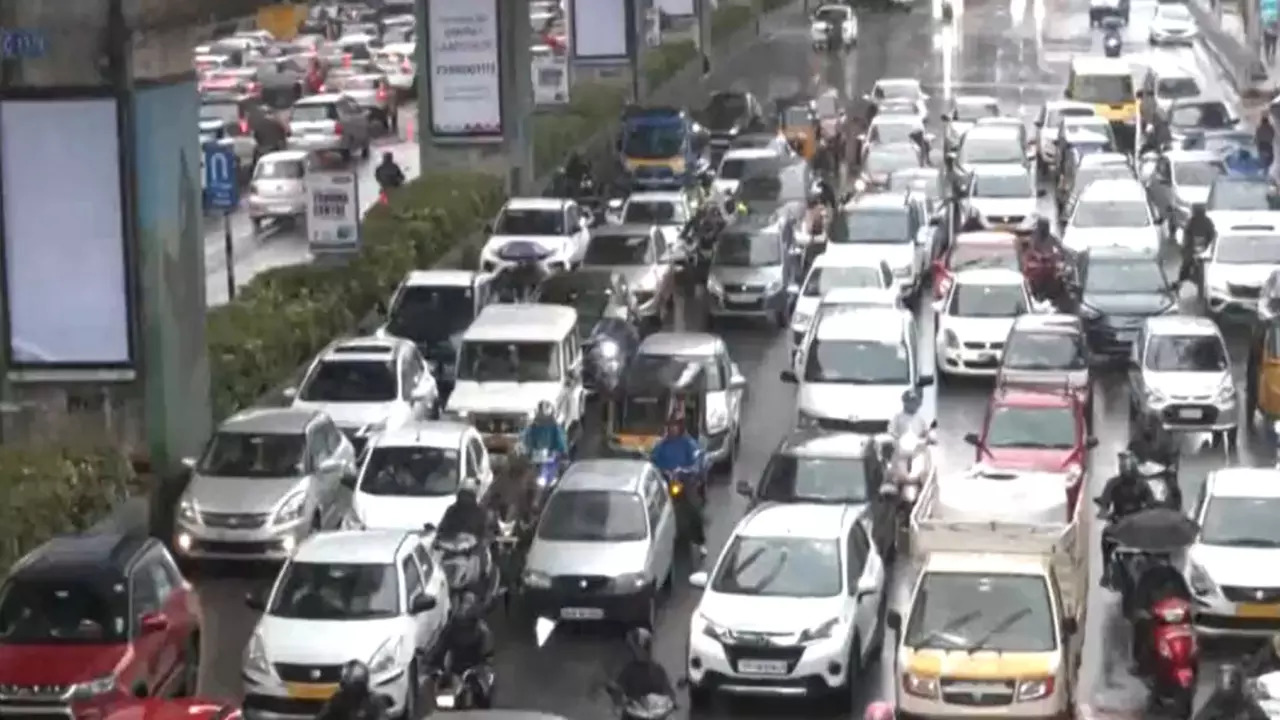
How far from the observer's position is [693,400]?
2817 centimetres

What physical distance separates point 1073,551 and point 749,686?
10.4 ft

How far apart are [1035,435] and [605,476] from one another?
16.6 feet

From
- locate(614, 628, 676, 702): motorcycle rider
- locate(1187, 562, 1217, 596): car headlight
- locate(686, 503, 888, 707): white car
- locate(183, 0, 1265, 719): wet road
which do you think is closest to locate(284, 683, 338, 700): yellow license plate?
locate(183, 0, 1265, 719): wet road

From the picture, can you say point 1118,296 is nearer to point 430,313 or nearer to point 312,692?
point 430,313

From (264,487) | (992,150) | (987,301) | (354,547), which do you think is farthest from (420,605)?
(992,150)

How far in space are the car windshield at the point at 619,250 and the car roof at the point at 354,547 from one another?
1658cm

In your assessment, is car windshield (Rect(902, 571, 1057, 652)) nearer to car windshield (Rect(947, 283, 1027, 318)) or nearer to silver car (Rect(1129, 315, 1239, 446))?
silver car (Rect(1129, 315, 1239, 446))

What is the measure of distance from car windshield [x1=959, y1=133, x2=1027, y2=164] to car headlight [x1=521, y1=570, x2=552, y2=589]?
83.5ft

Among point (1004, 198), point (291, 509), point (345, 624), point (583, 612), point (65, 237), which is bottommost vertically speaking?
point (583, 612)

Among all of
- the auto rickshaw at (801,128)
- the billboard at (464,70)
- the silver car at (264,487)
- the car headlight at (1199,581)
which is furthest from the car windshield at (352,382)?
the auto rickshaw at (801,128)

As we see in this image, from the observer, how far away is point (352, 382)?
28891 mm

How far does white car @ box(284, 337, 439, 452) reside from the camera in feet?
93.3

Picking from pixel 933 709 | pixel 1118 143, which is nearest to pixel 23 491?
pixel 933 709

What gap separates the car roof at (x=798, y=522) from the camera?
836 inches
